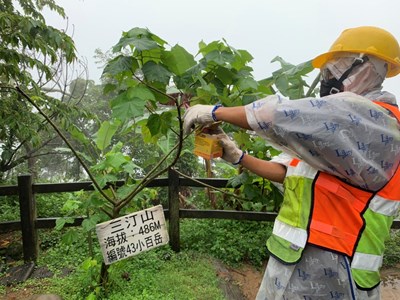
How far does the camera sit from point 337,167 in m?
1.07

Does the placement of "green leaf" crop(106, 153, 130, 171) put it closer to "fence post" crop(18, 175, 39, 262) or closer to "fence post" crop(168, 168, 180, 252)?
"fence post" crop(168, 168, 180, 252)

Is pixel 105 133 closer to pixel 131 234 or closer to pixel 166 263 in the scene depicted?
pixel 131 234

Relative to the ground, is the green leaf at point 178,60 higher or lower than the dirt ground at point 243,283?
higher

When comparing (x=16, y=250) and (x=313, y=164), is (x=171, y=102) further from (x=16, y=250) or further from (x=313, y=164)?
(x=16, y=250)

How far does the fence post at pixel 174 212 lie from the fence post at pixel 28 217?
1.31 metres

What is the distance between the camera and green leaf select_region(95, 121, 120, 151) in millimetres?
2580

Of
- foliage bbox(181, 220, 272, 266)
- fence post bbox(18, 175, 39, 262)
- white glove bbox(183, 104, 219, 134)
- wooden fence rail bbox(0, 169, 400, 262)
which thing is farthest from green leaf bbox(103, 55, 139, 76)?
foliage bbox(181, 220, 272, 266)

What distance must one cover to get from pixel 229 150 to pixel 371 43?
2.26ft

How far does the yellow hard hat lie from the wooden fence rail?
2246 millimetres

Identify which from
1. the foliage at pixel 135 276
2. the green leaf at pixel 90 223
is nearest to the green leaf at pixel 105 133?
the green leaf at pixel 90 223

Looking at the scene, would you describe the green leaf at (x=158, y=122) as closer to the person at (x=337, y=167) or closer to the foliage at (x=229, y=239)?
the person at (x=337, y=167)

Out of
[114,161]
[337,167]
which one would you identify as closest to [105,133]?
[114,161]

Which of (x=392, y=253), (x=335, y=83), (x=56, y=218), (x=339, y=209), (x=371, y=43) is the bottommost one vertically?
(x=392, y=253)

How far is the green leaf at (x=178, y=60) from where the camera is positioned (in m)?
1.52
